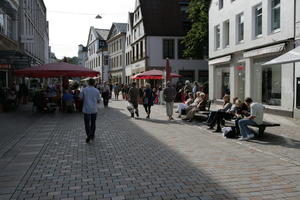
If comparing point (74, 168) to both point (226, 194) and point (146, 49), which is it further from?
point (146, 49)

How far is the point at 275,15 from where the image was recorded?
653 inches

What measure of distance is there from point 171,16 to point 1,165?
36.6 m

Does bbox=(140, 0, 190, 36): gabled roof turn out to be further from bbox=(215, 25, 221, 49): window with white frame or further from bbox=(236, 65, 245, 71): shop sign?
bbox=(236, 65, 245, 71): shop sign

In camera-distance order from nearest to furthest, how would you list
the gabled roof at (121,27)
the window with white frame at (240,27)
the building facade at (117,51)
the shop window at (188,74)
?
1. the window with white frame at (240,27)
2. the shop window at (188,74)
3. the building facade at (117,51)
4. the gabled roof at (121,27)

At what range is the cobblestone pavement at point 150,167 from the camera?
503 centimetres

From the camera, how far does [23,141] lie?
947cm

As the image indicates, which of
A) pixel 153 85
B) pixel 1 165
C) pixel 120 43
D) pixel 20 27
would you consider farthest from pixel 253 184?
pixel 120 43

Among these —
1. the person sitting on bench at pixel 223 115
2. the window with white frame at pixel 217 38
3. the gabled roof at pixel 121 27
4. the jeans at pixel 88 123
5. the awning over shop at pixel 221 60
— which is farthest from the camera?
the gabled roof at pixel 121 27

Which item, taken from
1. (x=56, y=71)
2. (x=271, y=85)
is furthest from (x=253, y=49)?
(x=56, y=71)

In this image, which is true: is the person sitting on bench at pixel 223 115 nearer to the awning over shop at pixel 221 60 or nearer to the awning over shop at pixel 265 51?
the awning over shop at pixel 265 51

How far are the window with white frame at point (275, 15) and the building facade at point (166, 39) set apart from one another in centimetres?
2358

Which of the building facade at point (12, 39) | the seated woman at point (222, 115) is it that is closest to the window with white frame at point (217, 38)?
the building facade at point (12, 39)

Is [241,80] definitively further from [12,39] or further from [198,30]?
[12,39]

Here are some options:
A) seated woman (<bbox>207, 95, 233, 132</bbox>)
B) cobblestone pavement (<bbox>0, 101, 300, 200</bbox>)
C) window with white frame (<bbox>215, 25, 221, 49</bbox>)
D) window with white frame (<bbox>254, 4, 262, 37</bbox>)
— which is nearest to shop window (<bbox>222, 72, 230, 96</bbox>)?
window with white frame (<bbox>215, 25, 221, 49</bbox>)
